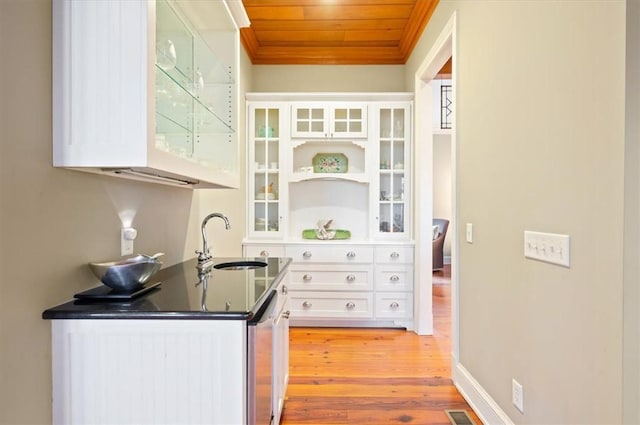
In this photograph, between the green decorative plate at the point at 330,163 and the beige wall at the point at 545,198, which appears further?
the green decorative plate at the point at 330,163

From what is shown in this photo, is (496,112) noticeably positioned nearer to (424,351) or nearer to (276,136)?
(424,351)

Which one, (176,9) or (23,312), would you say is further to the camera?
(176,9)

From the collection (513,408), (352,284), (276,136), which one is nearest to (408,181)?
(352,284)

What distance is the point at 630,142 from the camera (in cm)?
104

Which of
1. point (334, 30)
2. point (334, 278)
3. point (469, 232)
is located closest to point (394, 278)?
point (334, 278)

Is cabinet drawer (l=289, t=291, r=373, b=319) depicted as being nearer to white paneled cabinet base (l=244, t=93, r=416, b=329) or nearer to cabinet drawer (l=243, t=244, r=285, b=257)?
white paneled cabinet base (l=244, t=93, r=416, b=329)

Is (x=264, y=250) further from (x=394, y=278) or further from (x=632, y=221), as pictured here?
(x=632, y=221)

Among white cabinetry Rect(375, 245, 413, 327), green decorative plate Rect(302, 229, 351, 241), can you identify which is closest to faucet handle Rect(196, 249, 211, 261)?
green decorative plate Rect(302, 229, 351, 241)

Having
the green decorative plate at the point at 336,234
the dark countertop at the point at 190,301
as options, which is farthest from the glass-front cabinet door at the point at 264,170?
the dark countertop at the point at 190,301

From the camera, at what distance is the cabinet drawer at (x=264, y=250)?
3443 mm

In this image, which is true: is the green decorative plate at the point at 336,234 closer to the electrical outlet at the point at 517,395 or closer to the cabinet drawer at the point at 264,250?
the cabinet drawer at the point at 264,250

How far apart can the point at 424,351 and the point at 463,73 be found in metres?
2.12

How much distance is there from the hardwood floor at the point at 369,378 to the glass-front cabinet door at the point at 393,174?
103 centimetres

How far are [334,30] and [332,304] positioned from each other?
2.56m
